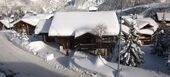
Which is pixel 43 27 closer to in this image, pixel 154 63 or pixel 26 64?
pixel 26 64

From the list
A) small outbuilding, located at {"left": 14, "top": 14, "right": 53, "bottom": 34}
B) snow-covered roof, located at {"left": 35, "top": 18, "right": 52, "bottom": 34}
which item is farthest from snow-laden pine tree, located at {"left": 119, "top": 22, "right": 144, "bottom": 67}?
small outbuilding, located at {"left": 14, "top": 14, "right": 53, "bottom": 34}

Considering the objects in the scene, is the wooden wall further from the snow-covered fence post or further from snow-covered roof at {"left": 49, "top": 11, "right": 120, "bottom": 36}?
the snow-covered fence post

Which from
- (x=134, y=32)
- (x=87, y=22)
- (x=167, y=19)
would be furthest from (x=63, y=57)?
(x=167, y=19)

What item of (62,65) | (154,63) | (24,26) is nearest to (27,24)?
(24,26)

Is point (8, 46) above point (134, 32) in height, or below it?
below

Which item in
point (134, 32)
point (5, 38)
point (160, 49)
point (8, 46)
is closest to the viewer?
point (134, 32)

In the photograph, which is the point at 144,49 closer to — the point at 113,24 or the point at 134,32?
the point at 113,24

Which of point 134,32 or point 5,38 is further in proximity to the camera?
point 5,38
